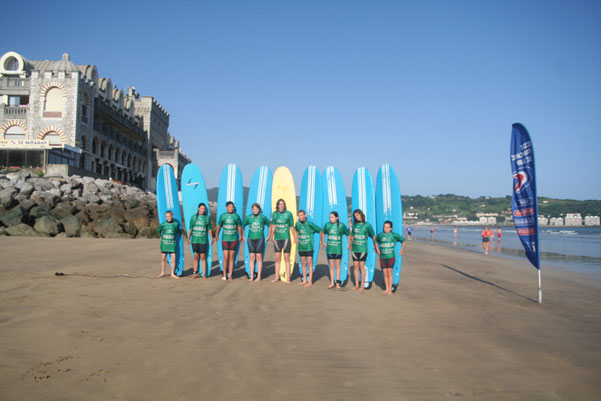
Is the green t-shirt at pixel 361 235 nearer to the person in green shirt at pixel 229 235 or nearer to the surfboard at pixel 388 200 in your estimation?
the surfboard at pixel 388 200

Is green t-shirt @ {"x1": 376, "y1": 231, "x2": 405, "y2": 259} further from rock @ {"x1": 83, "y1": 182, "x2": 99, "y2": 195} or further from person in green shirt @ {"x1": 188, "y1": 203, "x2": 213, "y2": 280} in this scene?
rock @ {"x1": 83, "y1": 182, "x2": 99, "y2": 195}

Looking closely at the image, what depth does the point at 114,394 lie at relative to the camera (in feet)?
7.34

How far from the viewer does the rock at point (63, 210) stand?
14.6m

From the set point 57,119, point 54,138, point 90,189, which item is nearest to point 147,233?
point 90,189

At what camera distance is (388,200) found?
21.6 ft

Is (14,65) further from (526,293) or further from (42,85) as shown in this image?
(526,293)

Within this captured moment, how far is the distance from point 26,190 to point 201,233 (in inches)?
561

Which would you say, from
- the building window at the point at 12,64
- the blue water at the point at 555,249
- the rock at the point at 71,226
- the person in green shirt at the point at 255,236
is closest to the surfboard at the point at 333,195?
the person in green shirt at the point at 255,236

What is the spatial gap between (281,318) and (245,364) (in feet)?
4.21

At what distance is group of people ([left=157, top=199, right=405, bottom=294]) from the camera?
6.02 metres

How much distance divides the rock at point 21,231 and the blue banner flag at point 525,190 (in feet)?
47.0

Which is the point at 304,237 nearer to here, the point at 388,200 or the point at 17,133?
the point at 388,200

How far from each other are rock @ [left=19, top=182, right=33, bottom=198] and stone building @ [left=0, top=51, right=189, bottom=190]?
15.2 ft

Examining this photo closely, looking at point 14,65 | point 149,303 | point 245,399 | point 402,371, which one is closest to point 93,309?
point 149,303
